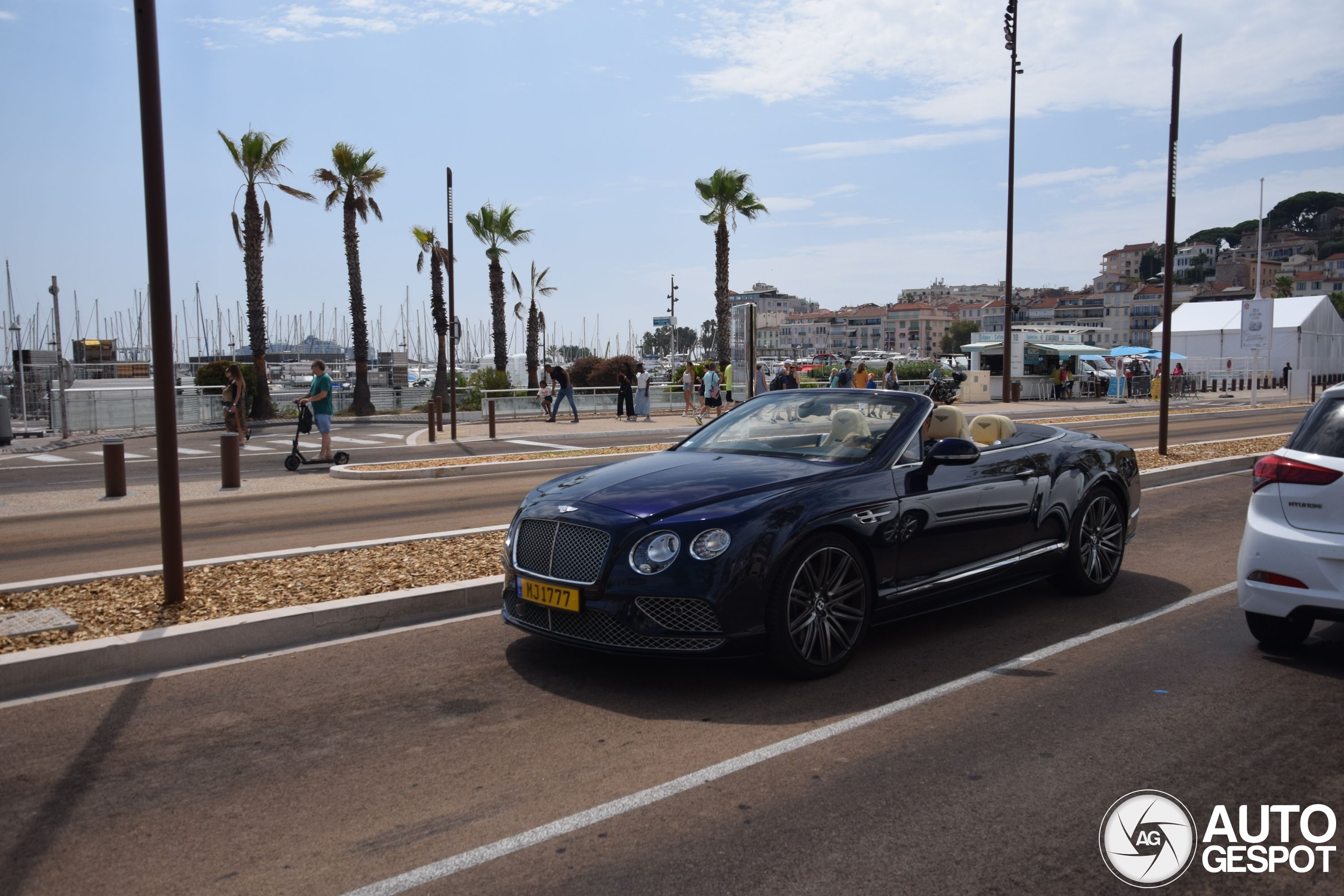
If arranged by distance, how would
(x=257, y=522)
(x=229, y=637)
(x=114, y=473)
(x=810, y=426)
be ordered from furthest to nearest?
(x=114, y=473) → (x=257, y=522) → (x=810, y=426) → (x=229, y=637)

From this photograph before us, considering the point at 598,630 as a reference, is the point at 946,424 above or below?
above

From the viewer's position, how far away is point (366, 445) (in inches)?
919

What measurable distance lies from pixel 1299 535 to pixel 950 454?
1843mm

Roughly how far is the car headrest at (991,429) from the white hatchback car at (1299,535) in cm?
163

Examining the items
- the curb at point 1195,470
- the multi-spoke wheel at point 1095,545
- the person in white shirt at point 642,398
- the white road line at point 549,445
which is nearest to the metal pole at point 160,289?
the multi-spoke wheel at point 1095,545

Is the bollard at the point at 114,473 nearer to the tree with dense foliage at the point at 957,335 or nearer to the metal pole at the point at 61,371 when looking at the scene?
the metal pole at the point at 61,371

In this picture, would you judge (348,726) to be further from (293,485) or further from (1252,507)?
(293,485)

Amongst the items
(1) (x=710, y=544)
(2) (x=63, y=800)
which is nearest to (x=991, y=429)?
(1) (x=710, y=544)

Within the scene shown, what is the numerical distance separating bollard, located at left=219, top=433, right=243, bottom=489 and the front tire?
13339mm

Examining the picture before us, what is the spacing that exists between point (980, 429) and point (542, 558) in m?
3.40

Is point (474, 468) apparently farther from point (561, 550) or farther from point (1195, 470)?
point (561, 550)

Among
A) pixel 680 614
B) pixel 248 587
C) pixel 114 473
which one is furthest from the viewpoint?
pixel 114 473

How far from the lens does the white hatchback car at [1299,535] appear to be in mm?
5203

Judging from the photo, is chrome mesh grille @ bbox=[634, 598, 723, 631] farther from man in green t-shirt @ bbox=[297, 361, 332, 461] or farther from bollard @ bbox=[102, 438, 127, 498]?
man in green t-shirt @ bbox=[297, 361, 332, 461]
